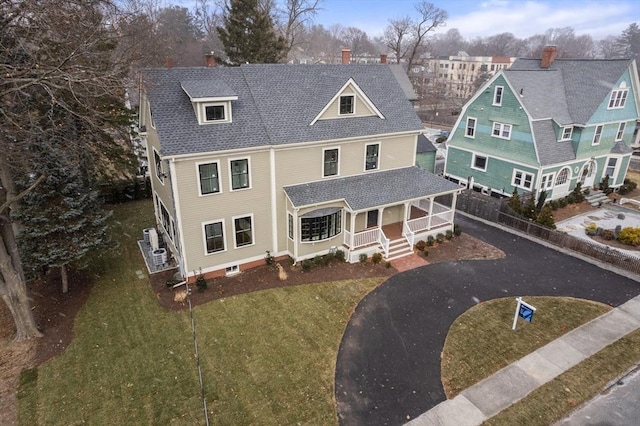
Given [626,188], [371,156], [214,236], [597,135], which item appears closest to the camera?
[214,236]

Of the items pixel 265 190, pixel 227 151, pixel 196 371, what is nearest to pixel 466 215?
pixel 265 190

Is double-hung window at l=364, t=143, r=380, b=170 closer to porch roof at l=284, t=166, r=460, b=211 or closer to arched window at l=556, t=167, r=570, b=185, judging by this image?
porch roof at l=284, t=166, r=460, b=211

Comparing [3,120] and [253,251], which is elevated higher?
[3,120]

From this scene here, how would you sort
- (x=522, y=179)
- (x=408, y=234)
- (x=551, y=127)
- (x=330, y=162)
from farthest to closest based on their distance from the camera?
(x=522, y=179) → (x=551, y=127) → (x=408, y=234) → (x=330, y=162)

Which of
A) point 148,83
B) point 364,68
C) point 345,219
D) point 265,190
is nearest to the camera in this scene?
point 148,83

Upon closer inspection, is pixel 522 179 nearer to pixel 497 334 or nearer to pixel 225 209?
pixel 497 334

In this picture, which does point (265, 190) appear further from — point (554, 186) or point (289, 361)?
point (554, 186)

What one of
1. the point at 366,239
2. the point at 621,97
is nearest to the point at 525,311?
the point at 366,239

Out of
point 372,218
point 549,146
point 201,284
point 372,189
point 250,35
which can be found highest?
point 250,35
